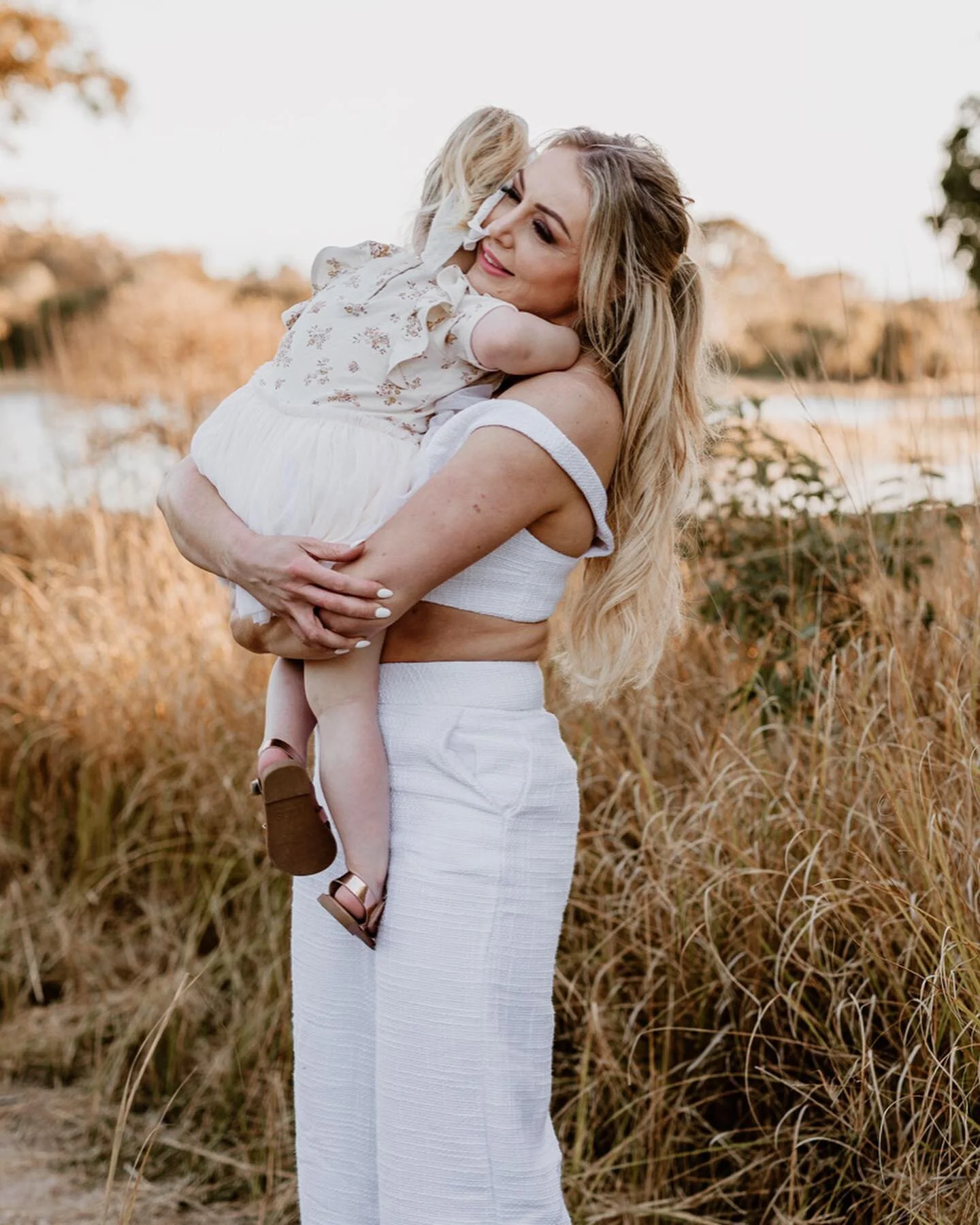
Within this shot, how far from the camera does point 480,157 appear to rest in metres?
1.84

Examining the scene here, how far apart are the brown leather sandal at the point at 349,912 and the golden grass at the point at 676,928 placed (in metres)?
0.52

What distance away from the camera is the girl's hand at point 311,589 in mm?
1579

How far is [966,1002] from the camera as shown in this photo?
218 cm

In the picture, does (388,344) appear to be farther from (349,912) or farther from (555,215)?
(349,912)

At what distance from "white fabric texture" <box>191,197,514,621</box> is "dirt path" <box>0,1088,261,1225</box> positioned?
5.69 ft

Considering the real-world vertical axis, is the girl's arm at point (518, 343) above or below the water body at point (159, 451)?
above

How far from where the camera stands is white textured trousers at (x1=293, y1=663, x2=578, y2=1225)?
5.37 feet

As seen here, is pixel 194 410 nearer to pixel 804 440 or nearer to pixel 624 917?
pixel 804 440

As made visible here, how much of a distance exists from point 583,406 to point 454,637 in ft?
1.19

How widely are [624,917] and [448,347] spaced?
1505mm

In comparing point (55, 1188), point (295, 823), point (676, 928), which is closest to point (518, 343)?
point (295, 823)

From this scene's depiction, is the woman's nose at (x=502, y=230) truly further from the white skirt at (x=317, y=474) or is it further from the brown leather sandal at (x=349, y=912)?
the brown leather sandal at (x=349, y=912)

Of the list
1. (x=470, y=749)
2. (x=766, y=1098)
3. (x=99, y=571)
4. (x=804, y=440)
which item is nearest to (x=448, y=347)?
(x=470, y=749)

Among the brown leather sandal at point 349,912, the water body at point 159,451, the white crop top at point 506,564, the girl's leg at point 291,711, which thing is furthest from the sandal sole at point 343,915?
the water body at point 159,451
